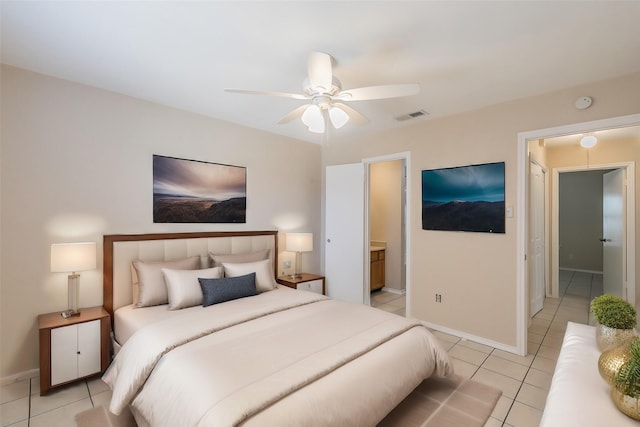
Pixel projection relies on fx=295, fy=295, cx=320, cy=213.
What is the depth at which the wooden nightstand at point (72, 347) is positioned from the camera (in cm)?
227

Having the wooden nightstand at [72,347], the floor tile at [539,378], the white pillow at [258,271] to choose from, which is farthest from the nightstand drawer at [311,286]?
the floor tile at [539,378]

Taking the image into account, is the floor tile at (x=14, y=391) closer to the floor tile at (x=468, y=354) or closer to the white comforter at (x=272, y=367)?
the white comforter at (x=272, y=367)

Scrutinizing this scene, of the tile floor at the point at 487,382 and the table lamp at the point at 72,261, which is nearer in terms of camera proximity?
the tile floor at the point at 487,382

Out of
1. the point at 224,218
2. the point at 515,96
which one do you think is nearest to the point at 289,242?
the point at 224,218

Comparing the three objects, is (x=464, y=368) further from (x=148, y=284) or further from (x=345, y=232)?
(x=148, y=284)

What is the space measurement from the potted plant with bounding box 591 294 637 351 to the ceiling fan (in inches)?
62.2

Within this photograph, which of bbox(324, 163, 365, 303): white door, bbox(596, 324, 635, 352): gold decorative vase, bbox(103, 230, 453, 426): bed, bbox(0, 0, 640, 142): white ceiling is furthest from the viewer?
bbox(324, 163, 365, 303): white door

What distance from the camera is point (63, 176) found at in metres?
2.62

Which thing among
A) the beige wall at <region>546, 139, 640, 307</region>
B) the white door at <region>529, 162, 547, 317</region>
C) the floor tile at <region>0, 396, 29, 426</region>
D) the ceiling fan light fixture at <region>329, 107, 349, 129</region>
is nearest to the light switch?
the white door at <region>529, 162, 547, 317</region>

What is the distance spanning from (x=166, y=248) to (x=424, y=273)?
3.04 metres

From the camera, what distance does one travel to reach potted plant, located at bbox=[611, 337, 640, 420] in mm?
932

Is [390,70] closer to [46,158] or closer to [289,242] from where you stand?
[289,242]

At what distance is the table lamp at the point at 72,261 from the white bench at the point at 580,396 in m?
3.10

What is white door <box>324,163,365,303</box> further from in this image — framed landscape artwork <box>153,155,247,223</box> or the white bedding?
the white bedding
